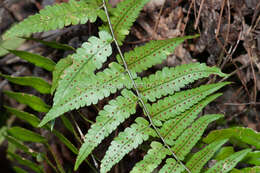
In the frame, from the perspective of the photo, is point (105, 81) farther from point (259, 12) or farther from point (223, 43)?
point (259, 12)

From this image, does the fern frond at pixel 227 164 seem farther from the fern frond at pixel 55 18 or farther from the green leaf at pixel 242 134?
the fern frond at pixel 55 18

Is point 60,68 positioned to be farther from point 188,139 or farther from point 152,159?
point 188,139

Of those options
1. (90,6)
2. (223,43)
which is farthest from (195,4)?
(90,6)

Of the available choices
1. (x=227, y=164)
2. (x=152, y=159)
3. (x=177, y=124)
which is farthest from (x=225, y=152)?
(x=152, y=159)

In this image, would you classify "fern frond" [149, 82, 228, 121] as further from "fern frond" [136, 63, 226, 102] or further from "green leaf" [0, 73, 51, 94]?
"green leaf" [0, 73, 51, 94]

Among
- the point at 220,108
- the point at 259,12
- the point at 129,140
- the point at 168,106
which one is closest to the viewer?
the point at 129,140

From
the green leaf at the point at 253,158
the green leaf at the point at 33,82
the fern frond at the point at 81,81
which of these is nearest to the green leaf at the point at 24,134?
the green leaf at the point at 33,82

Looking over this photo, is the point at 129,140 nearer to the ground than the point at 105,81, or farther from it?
nearer to the ground
